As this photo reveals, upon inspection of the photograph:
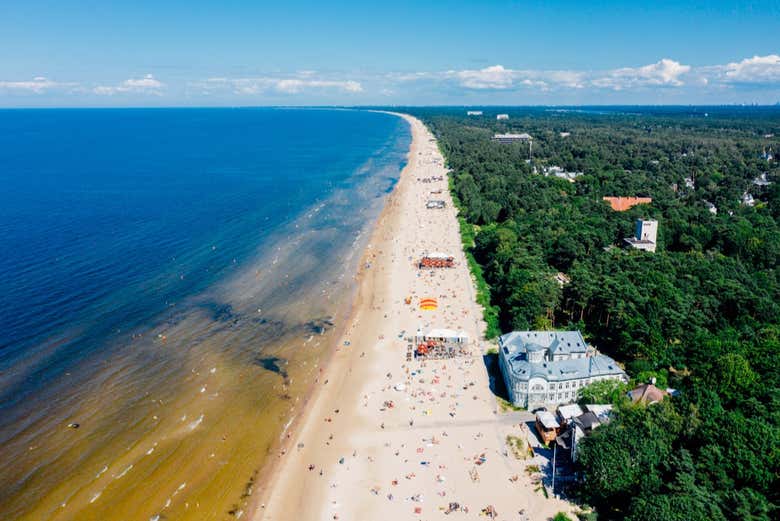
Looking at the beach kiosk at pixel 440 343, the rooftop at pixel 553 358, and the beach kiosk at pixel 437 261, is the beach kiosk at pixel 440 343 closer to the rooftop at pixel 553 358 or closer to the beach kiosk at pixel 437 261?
the rooftop at pixel 553 358

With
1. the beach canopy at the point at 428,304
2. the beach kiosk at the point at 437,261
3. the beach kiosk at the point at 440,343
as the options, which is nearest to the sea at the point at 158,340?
the beach canopy at the point at 428,304

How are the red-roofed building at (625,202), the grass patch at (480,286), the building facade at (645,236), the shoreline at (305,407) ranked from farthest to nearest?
the red-roofed building at (625,202)
the building facade at (645,236)
the grass patch at (480,286)
the shoreline at (305,407)

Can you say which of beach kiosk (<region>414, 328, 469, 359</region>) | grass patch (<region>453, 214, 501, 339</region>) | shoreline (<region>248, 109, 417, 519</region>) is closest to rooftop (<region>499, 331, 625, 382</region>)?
beach kiosk (<region>414, 328, 469, 359</region>)

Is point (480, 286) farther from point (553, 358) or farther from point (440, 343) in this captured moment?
point (553, 358)

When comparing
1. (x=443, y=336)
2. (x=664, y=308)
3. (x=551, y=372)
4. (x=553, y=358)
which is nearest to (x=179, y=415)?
(x=443, y=336)

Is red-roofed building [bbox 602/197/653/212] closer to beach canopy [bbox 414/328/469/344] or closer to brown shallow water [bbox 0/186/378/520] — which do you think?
beach canopy [bbox 414/328/469/344]
